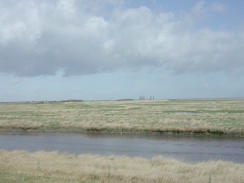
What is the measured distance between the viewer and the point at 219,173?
15148 millimetres

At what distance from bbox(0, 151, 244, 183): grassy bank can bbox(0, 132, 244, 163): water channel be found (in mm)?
4247

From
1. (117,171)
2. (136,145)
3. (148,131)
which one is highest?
(117,171)

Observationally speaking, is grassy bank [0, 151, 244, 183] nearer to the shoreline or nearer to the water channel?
the water channel

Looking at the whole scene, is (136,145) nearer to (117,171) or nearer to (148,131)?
(148,131)

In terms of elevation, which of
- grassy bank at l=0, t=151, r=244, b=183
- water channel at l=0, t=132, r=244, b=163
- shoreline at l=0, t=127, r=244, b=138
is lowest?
water channel at l=0, t=132, r=244, b=163

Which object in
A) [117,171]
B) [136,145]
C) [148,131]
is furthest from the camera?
[148,131]

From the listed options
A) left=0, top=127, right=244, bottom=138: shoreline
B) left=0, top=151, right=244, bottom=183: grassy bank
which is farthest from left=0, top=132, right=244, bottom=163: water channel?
left=0, top=151, right=244, bottom=183: grassy bank

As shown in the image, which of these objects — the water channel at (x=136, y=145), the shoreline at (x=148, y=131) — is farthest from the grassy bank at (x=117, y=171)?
the shoreline at (x=148, y=131)

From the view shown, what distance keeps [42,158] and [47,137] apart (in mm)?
15262

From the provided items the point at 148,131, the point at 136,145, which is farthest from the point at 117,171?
the point at 148,131

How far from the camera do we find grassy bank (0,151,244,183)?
42.6 feet

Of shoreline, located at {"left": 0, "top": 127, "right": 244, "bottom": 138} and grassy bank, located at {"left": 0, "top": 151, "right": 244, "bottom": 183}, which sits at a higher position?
grassy bank, located at {"left": 0, "top": 151, "right": 244, "bottom": 183}

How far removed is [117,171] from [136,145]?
41.6 ft

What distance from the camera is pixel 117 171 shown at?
1455cm
